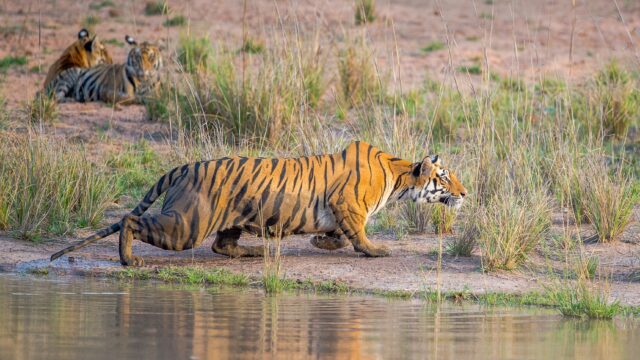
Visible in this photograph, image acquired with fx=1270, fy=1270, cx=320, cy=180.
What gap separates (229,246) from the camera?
946cm

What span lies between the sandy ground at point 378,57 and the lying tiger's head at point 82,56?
45 centimetres

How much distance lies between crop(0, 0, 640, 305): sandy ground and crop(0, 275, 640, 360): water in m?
0.81

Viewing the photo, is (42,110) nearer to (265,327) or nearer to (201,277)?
(201,277)

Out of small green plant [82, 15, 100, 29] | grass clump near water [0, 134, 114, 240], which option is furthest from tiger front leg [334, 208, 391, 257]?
small green plant [82, 15, 100, 29]

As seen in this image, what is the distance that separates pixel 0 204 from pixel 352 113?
540 centimetres

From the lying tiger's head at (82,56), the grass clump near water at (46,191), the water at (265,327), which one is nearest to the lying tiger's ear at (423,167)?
the water at (265,327)

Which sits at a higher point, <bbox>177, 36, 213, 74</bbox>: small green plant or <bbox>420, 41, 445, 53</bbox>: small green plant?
<bbox>420, 41, 445, 53</bbox>: small green plant

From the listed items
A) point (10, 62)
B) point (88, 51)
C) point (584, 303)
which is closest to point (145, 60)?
point (88, 51)

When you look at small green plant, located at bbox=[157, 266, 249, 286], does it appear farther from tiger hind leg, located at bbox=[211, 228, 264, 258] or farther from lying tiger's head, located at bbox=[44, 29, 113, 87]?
lying tiger's head, located at bbox=[44, 29, 113, 87]

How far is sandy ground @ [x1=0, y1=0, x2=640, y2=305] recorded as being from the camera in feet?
29.8

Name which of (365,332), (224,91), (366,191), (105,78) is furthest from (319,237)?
(105,78)

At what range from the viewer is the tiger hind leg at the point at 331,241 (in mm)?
9555

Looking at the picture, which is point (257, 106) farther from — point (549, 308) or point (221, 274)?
point (549, 308)

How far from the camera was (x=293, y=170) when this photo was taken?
30.7 feet
